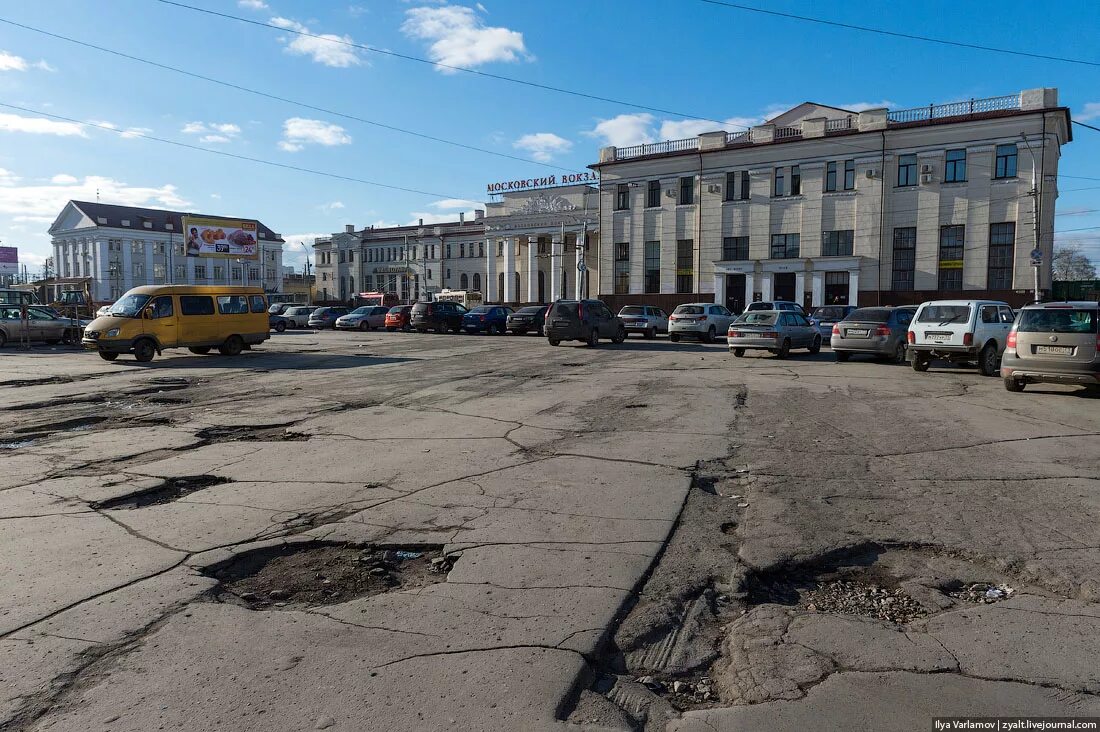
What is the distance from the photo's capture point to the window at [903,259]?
47031 millimetres

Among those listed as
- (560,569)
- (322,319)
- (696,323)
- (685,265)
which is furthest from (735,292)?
(560,569)

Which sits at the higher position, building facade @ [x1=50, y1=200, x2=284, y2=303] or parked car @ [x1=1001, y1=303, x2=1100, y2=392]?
building facade @ [x1=50, y1=200, x2=284, y2=303]

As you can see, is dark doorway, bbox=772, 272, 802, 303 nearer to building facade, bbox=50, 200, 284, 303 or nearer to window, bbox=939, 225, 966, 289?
window, bbox=939, 225, 966, 289

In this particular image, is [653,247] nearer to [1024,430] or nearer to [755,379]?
[755,379]

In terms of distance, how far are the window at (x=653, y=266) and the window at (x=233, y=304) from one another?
39796 millimetres

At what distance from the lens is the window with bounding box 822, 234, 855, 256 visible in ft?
160

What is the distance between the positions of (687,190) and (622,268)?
26.4 feet

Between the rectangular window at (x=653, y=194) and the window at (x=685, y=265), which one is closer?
the window at (x=685, y=265)

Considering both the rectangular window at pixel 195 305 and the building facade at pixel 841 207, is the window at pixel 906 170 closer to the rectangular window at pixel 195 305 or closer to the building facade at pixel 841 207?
the building facade at pixel 841 207

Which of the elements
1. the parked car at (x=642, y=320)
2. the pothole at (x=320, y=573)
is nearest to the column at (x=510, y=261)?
the parked car at (x=642, y=320)

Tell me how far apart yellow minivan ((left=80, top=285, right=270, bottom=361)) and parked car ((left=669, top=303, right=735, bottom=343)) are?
52.0 feet

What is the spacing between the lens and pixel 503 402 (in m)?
11.7

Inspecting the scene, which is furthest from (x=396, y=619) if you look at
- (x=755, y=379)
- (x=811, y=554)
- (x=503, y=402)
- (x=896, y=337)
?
(x=896, y=337)

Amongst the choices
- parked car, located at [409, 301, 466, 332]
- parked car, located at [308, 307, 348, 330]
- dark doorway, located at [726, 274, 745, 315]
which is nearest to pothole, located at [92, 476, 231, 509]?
parked car, located at [409, 301, 466, 332]
